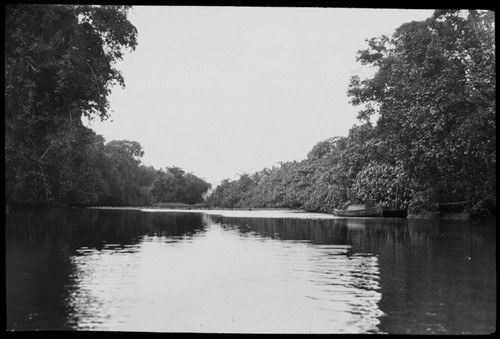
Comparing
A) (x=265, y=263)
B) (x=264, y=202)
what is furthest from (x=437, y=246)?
(x=264, y=202)

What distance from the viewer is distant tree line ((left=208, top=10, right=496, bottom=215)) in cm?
3030

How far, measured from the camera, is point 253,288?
517 inches

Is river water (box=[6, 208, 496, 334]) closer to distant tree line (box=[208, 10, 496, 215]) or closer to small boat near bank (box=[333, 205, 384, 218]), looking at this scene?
distant tree line (box=[208, 10, 496, 215])

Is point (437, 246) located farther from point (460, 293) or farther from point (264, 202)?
point (264, 202)

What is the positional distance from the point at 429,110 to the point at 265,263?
19509 mm

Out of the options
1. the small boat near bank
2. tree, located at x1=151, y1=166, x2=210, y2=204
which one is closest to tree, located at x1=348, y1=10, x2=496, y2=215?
the small boat near bank

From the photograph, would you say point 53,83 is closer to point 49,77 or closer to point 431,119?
point 49,77

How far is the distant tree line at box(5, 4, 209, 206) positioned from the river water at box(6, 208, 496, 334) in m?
2.86

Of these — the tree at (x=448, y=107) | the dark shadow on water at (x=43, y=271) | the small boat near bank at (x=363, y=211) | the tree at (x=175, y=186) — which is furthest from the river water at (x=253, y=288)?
the tree at (x=175, y=186)

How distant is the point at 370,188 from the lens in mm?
47875

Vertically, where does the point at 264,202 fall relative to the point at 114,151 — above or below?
below

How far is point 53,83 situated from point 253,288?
1272 centimetres

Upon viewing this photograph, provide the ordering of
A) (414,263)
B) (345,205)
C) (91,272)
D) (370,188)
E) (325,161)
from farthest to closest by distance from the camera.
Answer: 1. (325,161)
2. (345,205)
3. (370,188)
4. (414,263)
5. (91,272)

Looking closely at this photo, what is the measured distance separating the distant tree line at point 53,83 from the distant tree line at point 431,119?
17.4 m
